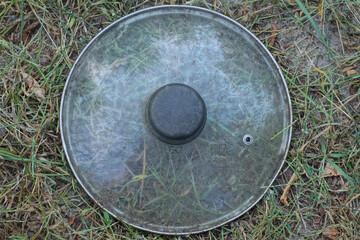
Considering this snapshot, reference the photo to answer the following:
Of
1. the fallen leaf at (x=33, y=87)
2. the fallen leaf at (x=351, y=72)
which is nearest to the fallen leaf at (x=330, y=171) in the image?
the fallen leaf at (x=351, y=72)

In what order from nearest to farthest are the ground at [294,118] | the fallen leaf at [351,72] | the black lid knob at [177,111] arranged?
the black lid knob at [177,111] → the ground at [294,118] → the fallen leaf at [351,72]

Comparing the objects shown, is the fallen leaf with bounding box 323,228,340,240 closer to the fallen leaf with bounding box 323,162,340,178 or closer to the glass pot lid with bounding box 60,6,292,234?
the fallen leaf with bounding box 323,162,340,178

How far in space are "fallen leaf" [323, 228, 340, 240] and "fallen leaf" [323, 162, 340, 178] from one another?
7.7 inches

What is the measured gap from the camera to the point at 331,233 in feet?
5.21

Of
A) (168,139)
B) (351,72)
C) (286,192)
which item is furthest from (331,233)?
(168,139)

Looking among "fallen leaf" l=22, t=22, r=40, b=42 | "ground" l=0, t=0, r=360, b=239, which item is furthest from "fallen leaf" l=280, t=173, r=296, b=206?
"fallen leaf" l=22, t=22, r=40, b=42

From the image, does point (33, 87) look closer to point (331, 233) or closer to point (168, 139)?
point (168, 139)

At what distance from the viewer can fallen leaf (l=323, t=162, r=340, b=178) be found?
5.31ft

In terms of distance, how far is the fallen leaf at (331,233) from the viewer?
5.20 ft

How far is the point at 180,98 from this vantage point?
129 centimetres

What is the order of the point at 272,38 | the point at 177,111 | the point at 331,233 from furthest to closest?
the point at 272,38 → the point at 331,233 → the point at 177,111

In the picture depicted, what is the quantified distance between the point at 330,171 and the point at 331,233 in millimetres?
224

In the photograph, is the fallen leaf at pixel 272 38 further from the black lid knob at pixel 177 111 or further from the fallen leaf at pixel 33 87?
the fallen leaf at pixel 33 87

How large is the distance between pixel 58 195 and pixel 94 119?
358mm
